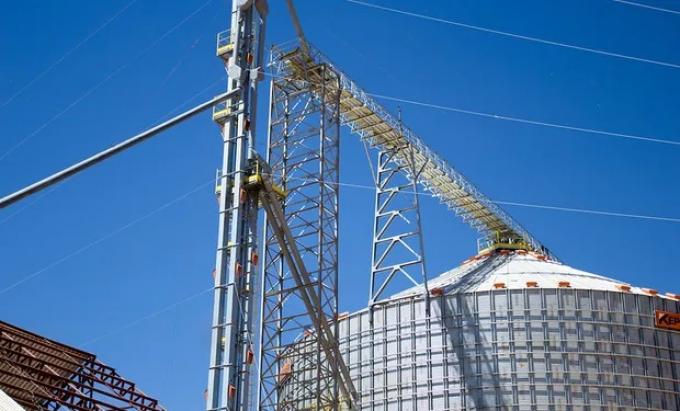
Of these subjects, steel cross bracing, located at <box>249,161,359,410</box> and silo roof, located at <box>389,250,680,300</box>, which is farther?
silo roof, located at <box>389,250,680,300</box>

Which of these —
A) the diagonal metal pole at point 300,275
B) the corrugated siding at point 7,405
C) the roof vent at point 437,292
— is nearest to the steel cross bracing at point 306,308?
the diagonal metal pole at point 300,275

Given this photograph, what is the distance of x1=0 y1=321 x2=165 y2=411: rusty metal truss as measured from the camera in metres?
46.3

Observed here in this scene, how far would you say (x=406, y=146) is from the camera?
209ft

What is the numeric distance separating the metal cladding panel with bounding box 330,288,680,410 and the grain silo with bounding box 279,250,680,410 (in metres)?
0.06

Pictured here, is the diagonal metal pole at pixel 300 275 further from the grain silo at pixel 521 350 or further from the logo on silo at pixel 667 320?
the logo on silo at pixel 667 320

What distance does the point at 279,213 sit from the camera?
157ft

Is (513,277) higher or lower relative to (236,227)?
higher

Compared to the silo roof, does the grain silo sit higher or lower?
lower

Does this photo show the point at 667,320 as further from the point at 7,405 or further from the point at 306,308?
the point at 7,405

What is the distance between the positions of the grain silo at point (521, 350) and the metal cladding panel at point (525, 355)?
→ 6 centimetres

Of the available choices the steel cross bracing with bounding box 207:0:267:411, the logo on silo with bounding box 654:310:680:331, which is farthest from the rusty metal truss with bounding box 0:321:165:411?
the logo on silo with bounding box 654:310:680:331

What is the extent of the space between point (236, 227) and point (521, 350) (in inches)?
799

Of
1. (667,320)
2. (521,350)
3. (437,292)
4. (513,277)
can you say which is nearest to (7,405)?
(437,292)

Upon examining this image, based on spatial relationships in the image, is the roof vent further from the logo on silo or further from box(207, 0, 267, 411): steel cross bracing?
box(207, 0, 267, 411): steel cross bracing
